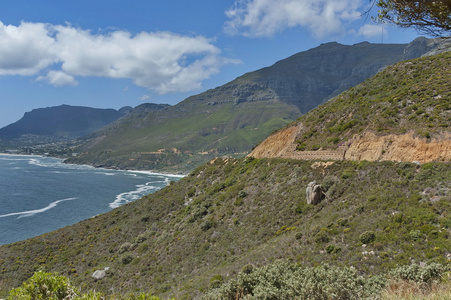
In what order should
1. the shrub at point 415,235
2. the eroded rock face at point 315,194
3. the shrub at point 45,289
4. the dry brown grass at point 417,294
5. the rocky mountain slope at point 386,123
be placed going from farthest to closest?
the eroded rock face at point 315,194, the rocky mountain slope at point 386,123, the shrub at point 415,235, the shrub at point 45,289, the dry brown grass at point 417,294

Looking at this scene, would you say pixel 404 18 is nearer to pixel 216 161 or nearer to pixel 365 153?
pixel 365 153

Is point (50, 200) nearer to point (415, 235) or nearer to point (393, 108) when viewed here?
point (393, 108)

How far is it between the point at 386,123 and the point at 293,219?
15.6m

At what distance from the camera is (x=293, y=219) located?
84.2 feet

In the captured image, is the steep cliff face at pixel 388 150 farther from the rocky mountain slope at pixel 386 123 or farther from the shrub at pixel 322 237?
the shrub at pixel 322 237

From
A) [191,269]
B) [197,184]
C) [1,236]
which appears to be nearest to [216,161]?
[197,184]

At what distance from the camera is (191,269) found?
82.4 feet

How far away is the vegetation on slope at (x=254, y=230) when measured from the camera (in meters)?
16.8

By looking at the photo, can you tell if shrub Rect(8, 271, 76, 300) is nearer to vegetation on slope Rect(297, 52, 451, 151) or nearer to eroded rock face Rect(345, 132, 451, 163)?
eroded rock face Rect(345, 132, 451, 163)

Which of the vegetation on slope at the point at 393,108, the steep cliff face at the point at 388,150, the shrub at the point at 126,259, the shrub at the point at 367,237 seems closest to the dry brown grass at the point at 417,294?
the shrub at the point at 367,237

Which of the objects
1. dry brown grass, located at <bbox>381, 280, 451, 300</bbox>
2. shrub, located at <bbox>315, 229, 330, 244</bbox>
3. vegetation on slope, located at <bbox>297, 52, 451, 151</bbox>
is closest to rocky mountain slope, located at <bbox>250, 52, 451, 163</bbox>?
vegetation on slope, located at <bbox>297, 52, 451, 151</bbox>

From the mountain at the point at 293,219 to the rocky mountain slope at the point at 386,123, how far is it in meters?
0.21

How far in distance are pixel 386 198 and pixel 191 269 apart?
1828 centimetres

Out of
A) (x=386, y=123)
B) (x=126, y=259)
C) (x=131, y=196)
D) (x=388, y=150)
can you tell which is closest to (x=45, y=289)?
(x=126, y=259)
